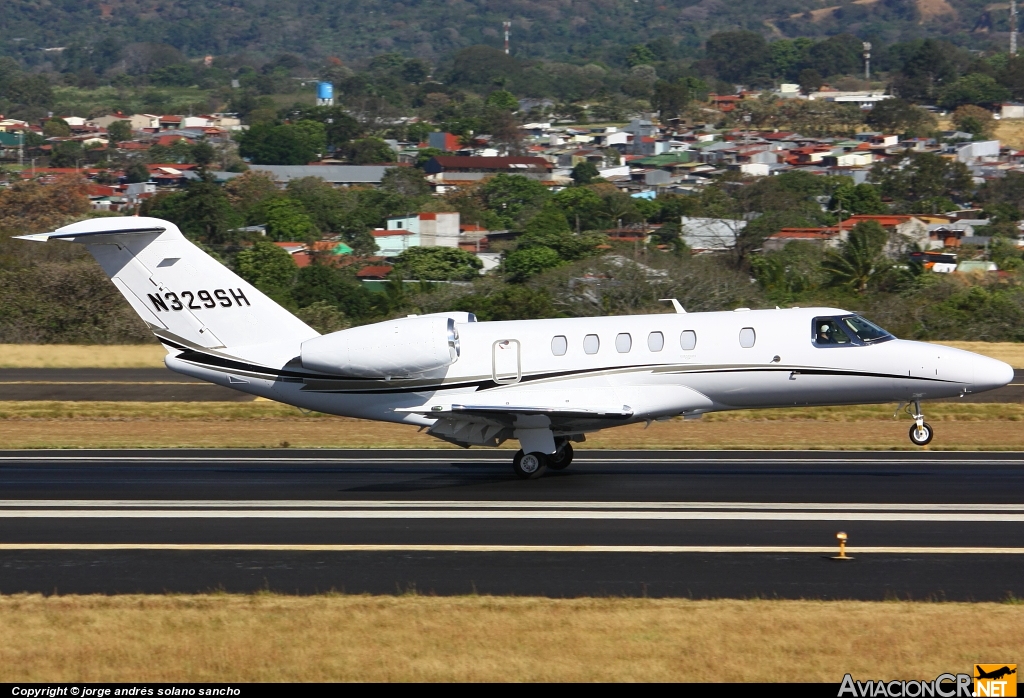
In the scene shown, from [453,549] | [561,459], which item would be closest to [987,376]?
[561,459]

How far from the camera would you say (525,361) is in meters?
21.0

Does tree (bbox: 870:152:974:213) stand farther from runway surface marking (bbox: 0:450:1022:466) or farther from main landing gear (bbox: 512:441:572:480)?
main landing gear (bbox: 512:441:572:480)

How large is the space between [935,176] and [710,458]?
11402cm

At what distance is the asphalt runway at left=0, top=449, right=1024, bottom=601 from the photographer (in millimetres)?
14266

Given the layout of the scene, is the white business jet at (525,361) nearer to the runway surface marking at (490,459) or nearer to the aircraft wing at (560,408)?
the aircraft wing at (560,408)

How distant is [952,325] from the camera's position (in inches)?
1971

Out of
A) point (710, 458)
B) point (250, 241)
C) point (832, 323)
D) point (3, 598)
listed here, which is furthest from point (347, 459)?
point (250, 241)

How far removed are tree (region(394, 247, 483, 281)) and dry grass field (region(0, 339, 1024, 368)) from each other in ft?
84.9

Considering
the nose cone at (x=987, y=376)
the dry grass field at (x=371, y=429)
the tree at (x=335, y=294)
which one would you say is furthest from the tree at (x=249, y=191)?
the nose cone at (x=987, y=376)

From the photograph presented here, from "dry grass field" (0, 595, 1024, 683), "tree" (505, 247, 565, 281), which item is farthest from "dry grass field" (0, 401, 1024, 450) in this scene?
"tree" (505, 247, 565, 281)

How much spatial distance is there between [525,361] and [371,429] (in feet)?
33.5

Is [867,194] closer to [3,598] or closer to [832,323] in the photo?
[832,323]

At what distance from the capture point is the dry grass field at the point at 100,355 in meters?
44.9

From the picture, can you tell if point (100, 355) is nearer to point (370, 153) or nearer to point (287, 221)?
point (287, 221)
